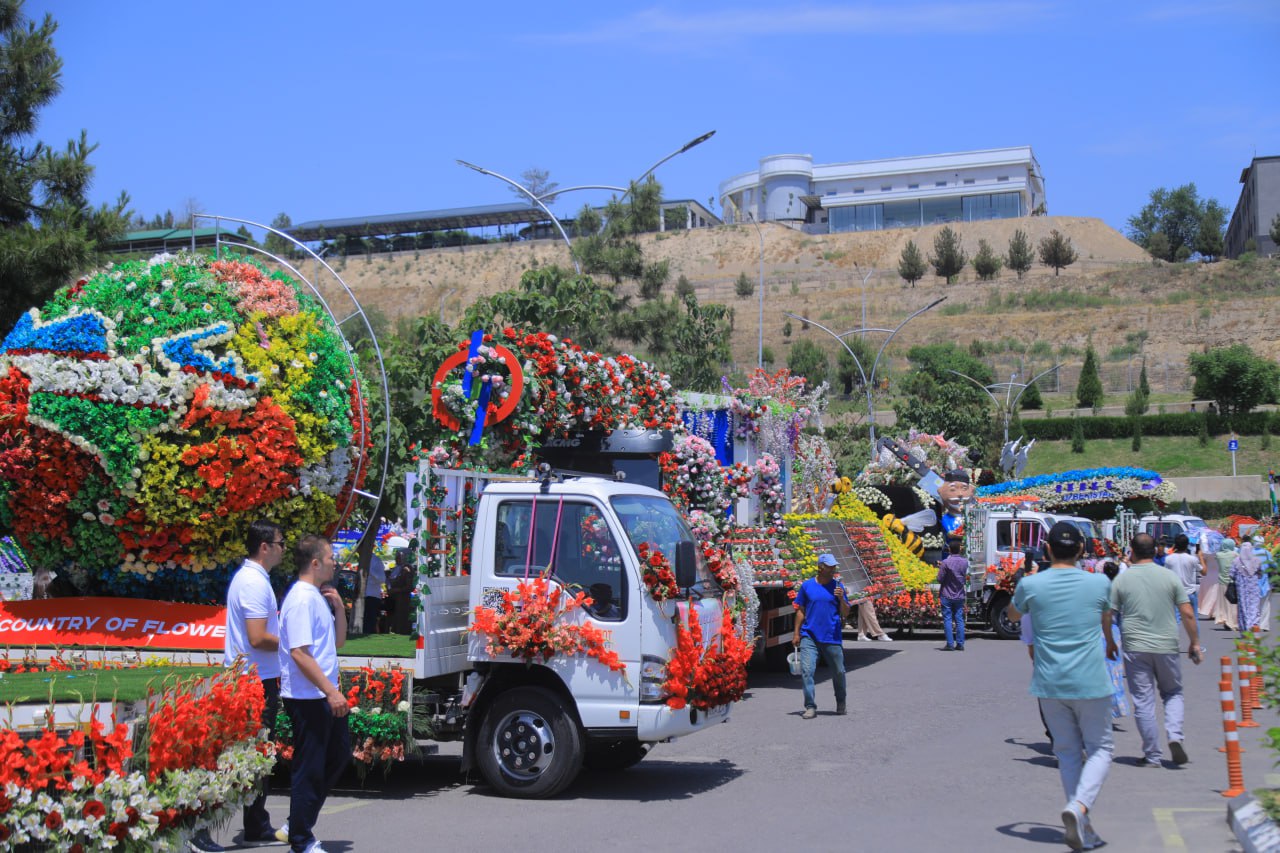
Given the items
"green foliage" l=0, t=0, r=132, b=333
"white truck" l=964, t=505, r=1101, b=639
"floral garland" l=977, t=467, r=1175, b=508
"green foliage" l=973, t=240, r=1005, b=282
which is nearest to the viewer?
"green foliage" l=0, t=0, r=132, b=333

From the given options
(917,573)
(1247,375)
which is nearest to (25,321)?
(917,573)

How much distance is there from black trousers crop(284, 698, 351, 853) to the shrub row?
5782cm

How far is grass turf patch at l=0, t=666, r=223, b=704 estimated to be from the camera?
19.6 ft

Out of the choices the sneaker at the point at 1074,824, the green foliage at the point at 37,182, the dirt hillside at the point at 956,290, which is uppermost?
the dirt hillside at the point at 956,290

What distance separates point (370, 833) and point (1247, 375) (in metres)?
61.6

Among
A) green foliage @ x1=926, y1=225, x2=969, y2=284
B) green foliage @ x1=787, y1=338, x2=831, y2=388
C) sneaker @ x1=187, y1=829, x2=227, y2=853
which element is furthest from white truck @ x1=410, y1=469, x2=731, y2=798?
green foliage @ x1=926, y1=225, x2=969, y2=284

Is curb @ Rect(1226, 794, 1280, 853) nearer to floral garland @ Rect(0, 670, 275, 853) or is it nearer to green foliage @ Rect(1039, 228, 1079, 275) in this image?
floral garland @ Rect(0, 670, 275, 853)

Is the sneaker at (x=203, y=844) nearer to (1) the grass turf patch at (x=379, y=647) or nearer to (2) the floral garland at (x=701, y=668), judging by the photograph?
(1) the grass turf patch at (x=379, y=647)

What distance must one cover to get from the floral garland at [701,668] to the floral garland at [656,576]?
0.27 metres

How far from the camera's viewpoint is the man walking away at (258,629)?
24.0 feet

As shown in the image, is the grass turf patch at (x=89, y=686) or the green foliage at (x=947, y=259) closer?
the grass turf patch at (x=89, y=686)

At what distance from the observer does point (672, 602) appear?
9.51 m

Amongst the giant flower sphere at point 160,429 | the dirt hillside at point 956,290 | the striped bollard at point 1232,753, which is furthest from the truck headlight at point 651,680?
the dirt hillside at point 956,290

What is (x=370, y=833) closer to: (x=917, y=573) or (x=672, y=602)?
(x=672, y=602)
